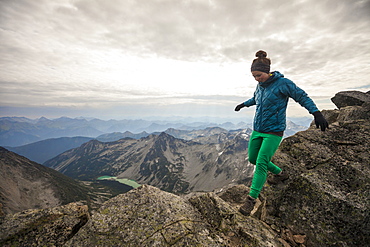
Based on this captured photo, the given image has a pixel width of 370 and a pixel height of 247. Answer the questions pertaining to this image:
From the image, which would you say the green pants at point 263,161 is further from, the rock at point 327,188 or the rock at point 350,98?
the rock at point 350,98

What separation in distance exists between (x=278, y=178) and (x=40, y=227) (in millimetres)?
11788

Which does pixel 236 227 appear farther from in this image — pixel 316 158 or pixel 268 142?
pixel 316 158

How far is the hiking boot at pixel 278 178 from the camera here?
29.4 feet

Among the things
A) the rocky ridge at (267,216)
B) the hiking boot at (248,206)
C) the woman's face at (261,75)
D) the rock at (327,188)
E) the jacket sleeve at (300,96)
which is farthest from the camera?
the woman's face at (261,75)

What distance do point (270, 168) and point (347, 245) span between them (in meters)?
3.74

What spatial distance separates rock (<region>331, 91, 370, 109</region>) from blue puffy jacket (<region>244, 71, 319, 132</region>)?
16.1m

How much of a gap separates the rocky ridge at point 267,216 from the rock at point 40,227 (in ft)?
0.12

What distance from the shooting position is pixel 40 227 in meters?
7.09

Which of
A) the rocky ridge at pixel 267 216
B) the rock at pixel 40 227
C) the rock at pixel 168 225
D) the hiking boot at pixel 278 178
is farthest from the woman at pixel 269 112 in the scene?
the rock at pixel 40 227

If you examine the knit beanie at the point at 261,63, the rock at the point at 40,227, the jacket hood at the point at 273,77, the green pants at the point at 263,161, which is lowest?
the rock at the point at 40,227

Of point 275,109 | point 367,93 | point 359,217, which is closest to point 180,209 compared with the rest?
point 275,109

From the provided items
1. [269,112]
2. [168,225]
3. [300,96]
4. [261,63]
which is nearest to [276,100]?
[269,112]

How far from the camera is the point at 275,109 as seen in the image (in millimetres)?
7934

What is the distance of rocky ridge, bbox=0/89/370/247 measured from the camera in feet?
21.4
